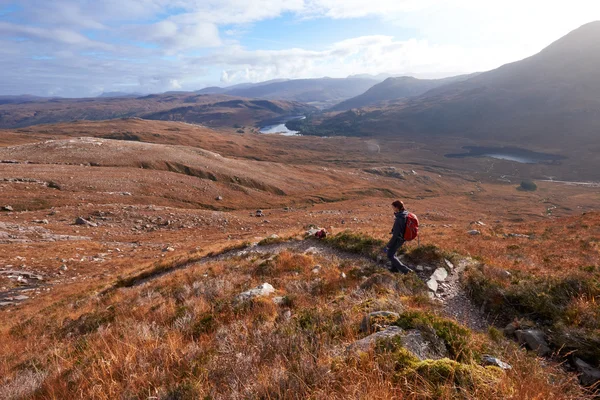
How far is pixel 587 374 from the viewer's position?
467cm

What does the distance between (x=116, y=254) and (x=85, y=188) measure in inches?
865

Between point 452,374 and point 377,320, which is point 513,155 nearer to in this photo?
point 377,320

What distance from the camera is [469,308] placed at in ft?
27.2

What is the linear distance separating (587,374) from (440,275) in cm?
571

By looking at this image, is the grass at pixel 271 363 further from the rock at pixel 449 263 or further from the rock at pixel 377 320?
the rock at pixel 449 263

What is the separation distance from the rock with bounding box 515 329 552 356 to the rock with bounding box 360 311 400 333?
300 centimetres

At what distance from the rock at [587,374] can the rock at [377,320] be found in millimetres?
2960

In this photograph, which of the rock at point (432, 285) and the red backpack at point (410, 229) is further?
the red backpack at point (410, 229)

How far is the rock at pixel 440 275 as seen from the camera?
399 inches

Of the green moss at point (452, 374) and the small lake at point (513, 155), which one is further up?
the green moss at point (452, 374)

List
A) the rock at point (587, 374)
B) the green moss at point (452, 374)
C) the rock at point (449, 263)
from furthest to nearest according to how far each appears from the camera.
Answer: the rock at point (449, 263)
the rock at point (587, 374)
the green moss at point (452, 374)

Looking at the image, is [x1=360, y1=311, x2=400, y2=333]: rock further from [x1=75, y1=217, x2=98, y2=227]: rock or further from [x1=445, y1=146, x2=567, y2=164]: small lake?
[x1=445, y1=146, x2=567, y2=164]: small lake

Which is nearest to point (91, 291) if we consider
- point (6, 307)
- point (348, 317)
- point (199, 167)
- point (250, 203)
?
point (6, 307)

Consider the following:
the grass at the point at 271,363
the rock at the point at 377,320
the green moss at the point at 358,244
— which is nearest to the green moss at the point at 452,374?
the grass at the point at 271,363
